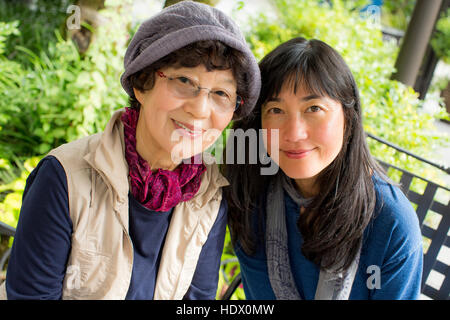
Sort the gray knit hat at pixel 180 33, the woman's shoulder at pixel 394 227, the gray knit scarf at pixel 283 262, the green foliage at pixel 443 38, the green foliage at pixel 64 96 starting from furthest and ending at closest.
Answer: the green foliage at pixel 443 38 → the green foliage at pixel 64 96 → the gray knit scarf at pixel 283 262 → the woman's shoulder at pixel 394 227 → the gray knit hat at pixel 180 33

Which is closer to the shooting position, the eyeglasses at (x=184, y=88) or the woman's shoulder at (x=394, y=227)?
the eyeglasses at (x=184, y=88)

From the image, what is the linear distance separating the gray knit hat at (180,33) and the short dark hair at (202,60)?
3 cm

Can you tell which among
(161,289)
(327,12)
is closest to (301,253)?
(161,289)

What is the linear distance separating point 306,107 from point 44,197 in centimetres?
102

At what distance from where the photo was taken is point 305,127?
1.48 metres

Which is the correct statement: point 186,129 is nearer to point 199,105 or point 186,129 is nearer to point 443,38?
point 199,105

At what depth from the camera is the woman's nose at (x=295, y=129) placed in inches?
57.6

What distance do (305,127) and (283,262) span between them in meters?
0.68

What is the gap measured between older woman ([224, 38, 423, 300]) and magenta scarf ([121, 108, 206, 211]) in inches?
11.1

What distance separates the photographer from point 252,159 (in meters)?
1.81

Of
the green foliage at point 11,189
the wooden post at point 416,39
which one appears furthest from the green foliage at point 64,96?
the wooden post at point 416,39

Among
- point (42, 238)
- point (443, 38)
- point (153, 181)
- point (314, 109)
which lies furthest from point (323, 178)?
point (443, 38)

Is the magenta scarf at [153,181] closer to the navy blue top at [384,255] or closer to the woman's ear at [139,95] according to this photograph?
the woman's ear at [139,95]

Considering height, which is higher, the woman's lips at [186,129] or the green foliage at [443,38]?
the green foliage at [443,38]
